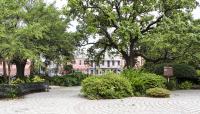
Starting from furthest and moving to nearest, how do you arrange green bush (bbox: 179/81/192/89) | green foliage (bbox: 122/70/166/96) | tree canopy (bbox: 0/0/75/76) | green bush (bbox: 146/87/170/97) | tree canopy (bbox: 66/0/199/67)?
green bush (bbox: 179/81/192/89)
tree canopy (bbox: 66/0/199/67)
tree canopy (bbox: 0/0/75/76)
green foliage (bbox: 122/70/166/96)
green bush (bbox: 146/87/170/97)

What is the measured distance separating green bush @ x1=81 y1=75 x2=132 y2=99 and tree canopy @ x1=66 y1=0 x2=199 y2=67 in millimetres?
5520

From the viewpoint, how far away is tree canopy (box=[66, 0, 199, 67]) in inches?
1150

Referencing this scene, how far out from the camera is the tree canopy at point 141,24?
29203 millimetres

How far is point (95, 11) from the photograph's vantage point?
109ft

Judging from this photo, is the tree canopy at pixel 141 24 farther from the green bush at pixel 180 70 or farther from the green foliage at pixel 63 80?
the green foliage at pixel 63 80

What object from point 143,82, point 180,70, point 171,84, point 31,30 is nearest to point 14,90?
point 31,30

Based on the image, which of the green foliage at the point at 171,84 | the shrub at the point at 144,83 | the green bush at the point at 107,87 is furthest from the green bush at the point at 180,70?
the green bush at the point at 107,87

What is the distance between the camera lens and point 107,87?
23375 millimetres

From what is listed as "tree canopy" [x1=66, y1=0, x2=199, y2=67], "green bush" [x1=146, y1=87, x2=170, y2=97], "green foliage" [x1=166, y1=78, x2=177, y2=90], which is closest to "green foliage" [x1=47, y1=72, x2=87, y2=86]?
"tree canopy" [x1=66, y1=0, x2=199, y2=67]

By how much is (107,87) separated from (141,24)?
11.0 metres

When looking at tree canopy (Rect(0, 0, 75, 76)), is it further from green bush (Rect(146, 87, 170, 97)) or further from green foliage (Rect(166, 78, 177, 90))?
green foliage (Rect(166, 78, 177, 90))

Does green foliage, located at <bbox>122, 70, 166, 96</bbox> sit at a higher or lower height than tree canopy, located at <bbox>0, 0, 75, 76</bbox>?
lower

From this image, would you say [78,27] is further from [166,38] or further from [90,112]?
[90,112]

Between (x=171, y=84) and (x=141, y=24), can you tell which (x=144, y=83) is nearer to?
(x=171, y=84)
